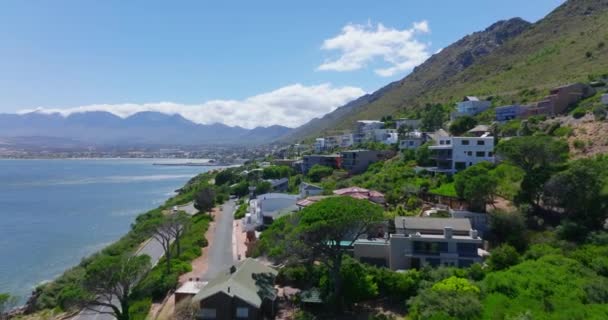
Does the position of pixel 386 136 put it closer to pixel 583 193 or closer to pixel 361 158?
pixel 361 158

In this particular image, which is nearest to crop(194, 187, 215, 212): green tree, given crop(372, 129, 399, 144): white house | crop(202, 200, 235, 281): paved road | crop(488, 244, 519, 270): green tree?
crop(202, 200, 235, 281): paved road

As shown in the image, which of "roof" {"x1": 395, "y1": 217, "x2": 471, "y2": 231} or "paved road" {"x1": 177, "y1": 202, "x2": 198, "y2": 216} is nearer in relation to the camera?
"roof" {"x1": 395, "y1": 217, "x2": 471, "y2": 231}

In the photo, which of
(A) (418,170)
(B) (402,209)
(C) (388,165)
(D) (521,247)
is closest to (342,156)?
(C) (388,165)

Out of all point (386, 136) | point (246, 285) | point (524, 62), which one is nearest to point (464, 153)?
point (386, 136)

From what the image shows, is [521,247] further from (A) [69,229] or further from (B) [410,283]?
(A) [69,229]

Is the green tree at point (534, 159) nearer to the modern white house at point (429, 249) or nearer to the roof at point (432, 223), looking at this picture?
the roof at point (432, 223)

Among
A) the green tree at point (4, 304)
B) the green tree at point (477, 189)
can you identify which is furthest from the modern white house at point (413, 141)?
the green tree at point (4, 304)

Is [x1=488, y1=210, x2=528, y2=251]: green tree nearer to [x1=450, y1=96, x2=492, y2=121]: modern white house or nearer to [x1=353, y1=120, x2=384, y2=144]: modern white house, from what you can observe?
[x1=450, y1=96, x2=492, y2=121]: modern white house
